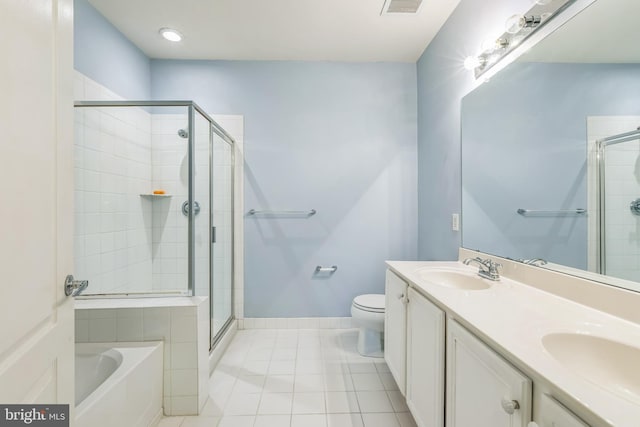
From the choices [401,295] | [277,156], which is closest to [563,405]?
[401,295]

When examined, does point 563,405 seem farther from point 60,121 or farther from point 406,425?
point 60,121

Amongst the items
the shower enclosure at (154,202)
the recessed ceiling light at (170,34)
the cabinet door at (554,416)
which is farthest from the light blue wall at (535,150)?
the recessed ceiling light at (170,34)

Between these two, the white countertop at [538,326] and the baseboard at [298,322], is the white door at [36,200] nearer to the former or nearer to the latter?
the white countertop at [538,326]

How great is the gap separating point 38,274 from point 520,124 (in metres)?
1.90

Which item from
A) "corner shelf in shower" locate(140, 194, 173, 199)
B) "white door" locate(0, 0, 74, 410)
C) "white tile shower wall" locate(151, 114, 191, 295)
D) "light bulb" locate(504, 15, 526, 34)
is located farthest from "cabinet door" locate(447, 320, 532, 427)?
"corner shelf in shower" locate(140, 194, 173, 199)

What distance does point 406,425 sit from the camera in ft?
4.77

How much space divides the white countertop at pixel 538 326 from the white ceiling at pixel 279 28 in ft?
6.14

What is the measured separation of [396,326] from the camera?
160 cm

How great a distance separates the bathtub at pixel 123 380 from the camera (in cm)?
117

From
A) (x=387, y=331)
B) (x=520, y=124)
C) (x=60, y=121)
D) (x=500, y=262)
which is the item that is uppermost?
(x=520, y=124)

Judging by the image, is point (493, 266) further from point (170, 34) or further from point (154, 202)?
point (170, 34)

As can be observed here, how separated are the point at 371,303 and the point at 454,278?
78 centimetres

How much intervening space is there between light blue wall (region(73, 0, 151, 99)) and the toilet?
251cm

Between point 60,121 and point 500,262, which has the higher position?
point 60,121
